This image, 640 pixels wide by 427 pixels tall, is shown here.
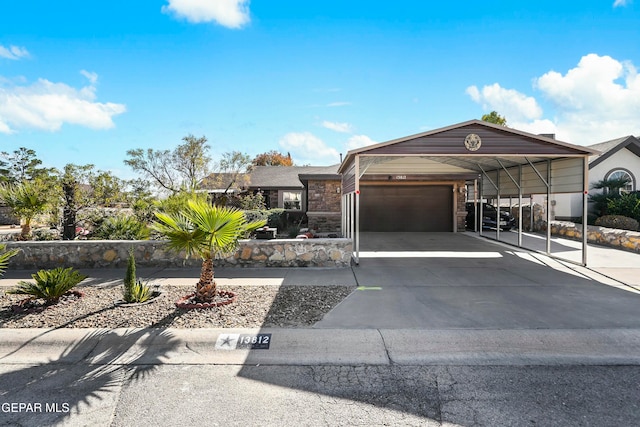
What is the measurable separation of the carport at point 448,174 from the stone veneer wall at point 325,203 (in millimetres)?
1302

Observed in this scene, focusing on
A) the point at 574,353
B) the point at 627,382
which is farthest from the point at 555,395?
the point at 574,353

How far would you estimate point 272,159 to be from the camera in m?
52.9

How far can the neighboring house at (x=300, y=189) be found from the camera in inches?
682

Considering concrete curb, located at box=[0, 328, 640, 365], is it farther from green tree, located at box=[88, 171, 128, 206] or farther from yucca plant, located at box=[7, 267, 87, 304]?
green tree, located at box=[88, 171, 128, 206]

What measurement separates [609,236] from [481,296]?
9.41 meters

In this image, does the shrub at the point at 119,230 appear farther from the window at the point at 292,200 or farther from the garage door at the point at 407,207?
the window at the point at 292,200

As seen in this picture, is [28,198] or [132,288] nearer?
[132,288]

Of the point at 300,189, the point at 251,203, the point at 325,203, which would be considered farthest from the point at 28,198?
the point at 300,189

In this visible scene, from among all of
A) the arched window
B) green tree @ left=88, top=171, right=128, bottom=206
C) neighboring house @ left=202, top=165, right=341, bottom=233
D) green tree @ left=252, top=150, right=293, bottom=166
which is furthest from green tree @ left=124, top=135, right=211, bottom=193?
green tree @ left=252, top=150, right=293, bottom=166

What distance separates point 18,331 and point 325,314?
4056mm

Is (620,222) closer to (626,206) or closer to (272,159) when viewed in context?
(626,206)

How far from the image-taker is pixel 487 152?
9.35 metres

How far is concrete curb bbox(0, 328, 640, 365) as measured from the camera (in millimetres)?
4223

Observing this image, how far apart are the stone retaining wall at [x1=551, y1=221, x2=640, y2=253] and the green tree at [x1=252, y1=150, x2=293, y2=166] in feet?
133
